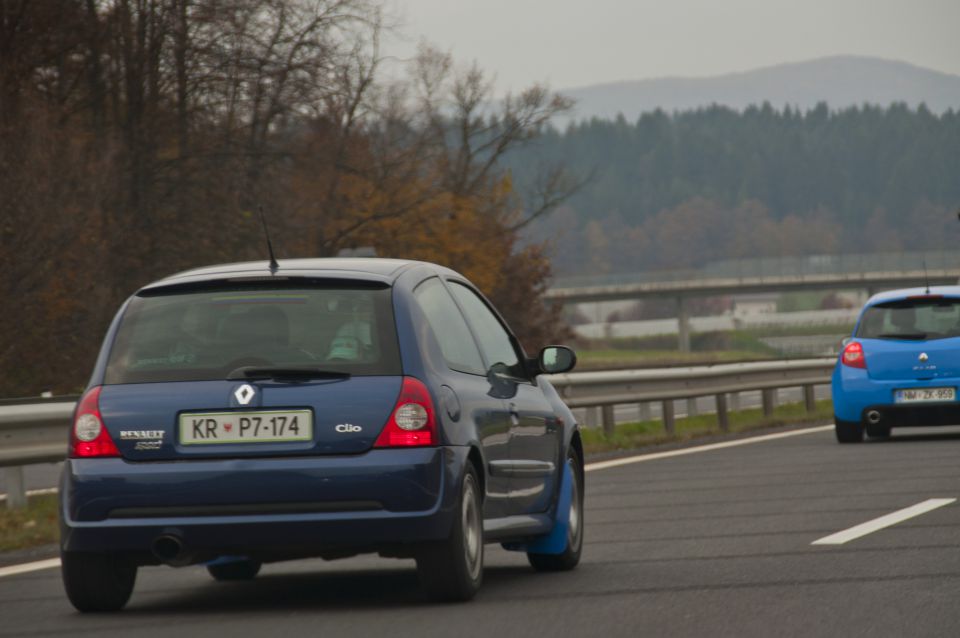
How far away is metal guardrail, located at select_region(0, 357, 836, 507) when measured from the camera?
1248 centimetres

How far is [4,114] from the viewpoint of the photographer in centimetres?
3262

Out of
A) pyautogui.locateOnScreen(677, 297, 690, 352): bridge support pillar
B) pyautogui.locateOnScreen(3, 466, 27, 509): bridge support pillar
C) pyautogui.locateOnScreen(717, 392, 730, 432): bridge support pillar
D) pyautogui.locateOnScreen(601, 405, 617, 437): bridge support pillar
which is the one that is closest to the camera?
pyautogui.locateOnScreen(3, 466, 27, 509): bridge support pillar

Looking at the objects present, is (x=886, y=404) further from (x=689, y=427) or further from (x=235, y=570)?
(x=235, y=570)

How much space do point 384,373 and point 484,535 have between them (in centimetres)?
96

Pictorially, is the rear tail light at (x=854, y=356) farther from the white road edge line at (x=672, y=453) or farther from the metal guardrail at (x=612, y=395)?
the metal guardrail at (x=612, y=395)

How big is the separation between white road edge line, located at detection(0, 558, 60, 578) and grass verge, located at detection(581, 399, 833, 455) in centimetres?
917

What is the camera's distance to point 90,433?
23.8ft

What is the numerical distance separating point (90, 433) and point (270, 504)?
2.58ft

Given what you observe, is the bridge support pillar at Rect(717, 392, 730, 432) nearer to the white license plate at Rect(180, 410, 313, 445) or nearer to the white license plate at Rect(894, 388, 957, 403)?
the white license plate at Rect(894, 388, 957, 403)

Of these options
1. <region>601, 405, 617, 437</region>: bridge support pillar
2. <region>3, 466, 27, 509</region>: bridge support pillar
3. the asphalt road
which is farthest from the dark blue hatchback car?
<region>601, 405, 617, 437</region>: bridge support pillar

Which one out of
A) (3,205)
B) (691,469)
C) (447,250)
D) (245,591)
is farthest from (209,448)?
(447,250)

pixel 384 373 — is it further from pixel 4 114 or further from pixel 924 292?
pixel 4 114

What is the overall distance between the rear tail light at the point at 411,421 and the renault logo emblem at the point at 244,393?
1.65 ft

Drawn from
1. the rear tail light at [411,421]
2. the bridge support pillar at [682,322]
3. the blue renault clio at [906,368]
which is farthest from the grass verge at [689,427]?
the bridge support pillar at [682,322]
